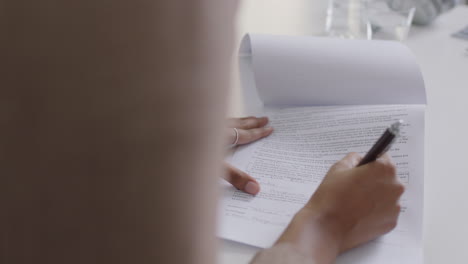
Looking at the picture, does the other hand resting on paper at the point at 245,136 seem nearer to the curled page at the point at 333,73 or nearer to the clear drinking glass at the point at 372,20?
the curled page at the point at 333,73

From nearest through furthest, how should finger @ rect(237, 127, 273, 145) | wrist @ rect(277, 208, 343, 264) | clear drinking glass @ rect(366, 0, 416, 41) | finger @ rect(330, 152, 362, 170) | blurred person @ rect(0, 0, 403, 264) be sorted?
1. blurred person @ rect(0, 0, 403, 264)
2. wrist @ rect(277, 208, 343, 264)
3. finger @ rect(330, 152, 362, 170)
4. finger @ rect(237, 127, 273, 145)
5. clear drinking glass @ rect(366, 0, 416, 41)

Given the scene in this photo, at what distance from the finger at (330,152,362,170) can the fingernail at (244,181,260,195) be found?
9 cm

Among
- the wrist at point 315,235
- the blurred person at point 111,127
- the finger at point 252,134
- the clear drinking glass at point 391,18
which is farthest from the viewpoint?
the clear drinking glass at point 391,18

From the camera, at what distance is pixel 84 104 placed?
0.18 metres

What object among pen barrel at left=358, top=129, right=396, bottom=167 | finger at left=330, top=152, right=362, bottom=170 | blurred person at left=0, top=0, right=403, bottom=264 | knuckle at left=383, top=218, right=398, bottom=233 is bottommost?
knuckle at left=383, top=218, right=398, bottom=233

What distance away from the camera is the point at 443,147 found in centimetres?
72

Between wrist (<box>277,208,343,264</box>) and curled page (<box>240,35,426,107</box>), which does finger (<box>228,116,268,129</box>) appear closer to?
curled page (<box>240,35,426,107</box>)

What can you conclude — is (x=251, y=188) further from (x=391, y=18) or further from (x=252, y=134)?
Answer: (x=391, y=18)

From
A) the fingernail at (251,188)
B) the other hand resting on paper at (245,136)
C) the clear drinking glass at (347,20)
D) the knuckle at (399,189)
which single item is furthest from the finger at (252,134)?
the clear drinking glass at (347,20)

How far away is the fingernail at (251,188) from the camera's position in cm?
60

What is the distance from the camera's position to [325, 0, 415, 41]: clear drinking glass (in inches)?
41.1

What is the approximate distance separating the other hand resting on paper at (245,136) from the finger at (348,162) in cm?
10

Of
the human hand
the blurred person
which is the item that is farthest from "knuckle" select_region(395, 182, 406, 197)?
the blurred person

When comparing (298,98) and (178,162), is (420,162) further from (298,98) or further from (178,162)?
(178,162)
